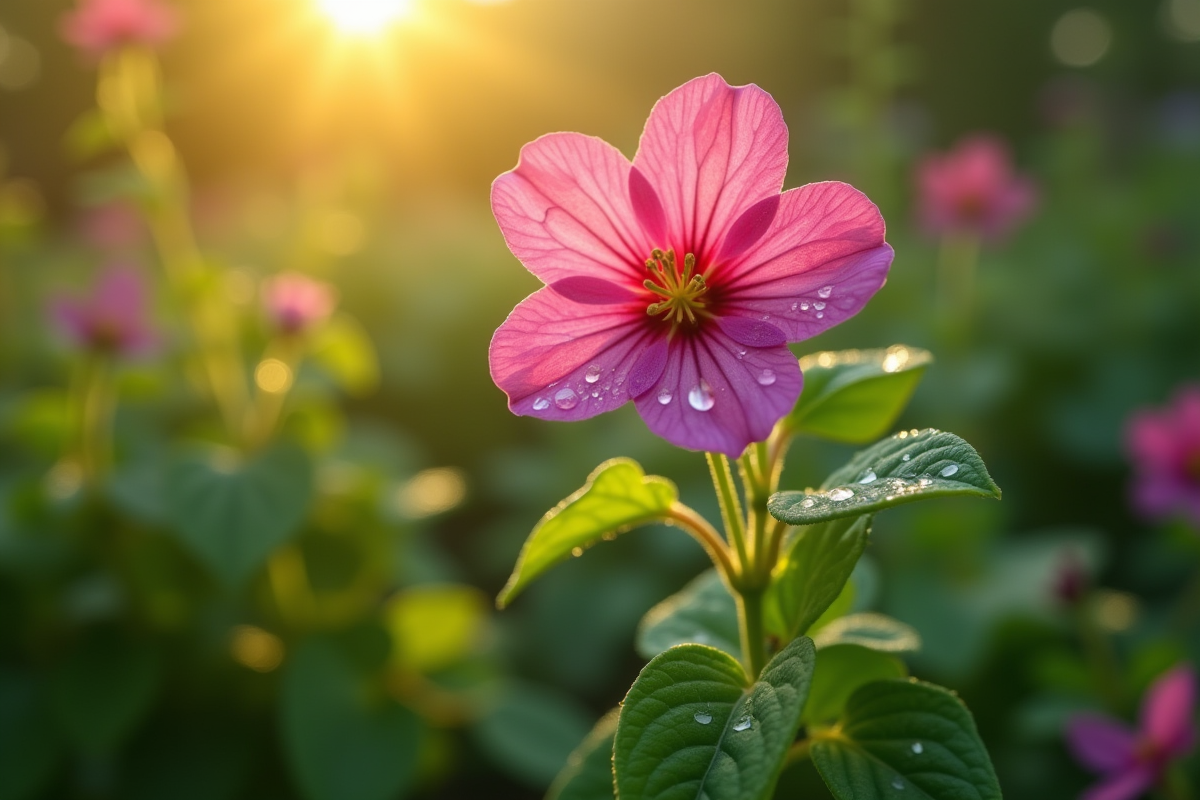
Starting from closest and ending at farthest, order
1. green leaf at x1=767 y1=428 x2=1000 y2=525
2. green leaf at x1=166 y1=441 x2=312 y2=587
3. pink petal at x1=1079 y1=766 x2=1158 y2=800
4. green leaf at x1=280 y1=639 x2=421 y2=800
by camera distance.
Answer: green leaf at x1=767 y1=428 x2=1000 y2=525
pink petal at x1=1079 y1=766 x2=1158 y2=800
green leaf at x1=166 y1=441 x2=312 y2=587
green leaf at x1=280 y1=639 x2=421 y2=800

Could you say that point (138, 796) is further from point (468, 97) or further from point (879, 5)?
point (468, 97)

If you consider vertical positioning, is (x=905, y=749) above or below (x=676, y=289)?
below

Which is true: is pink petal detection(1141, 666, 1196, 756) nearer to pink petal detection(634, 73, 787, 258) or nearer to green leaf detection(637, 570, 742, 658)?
green leaf detection(637, 570, 742, 658)

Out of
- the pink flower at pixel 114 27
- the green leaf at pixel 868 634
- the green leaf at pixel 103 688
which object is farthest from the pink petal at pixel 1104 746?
the pink flower at pixel 114 27

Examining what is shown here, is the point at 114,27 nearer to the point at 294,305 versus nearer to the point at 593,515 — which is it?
the point at 294,305

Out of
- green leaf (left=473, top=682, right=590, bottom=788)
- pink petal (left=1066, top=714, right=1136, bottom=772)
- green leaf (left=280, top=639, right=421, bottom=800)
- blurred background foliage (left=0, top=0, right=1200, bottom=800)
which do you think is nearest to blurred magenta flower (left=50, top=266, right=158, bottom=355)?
blurred background foliage (left=0, top=0, right=1200, bottom=800)

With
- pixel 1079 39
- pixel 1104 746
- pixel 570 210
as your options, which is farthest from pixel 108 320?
pixel 1079 39
